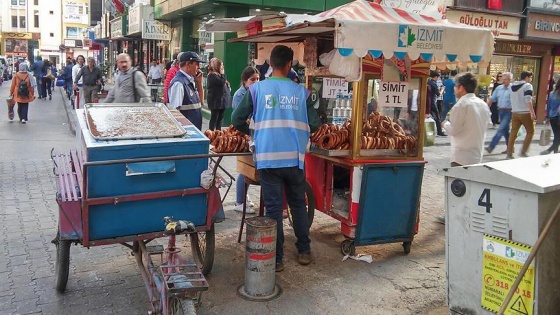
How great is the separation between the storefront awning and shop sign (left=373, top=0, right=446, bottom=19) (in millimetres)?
281

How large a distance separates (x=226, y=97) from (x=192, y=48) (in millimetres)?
8546

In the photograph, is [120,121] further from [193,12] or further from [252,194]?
[193,12]

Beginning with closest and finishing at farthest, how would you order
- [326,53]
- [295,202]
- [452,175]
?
[452,175] → [295,202] → [326,53]

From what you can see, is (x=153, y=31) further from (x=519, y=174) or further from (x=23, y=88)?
(x=519, y=174)

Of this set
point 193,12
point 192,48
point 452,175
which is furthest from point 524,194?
point 192,48

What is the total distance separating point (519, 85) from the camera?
11055 millimetres

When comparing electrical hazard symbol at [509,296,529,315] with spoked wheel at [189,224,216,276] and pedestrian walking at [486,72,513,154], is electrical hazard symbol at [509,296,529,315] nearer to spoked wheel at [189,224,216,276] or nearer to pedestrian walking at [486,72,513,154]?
spoked wheel at [189,224,216,276]

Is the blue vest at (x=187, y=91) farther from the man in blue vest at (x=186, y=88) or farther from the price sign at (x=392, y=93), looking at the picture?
the price sign at (x=392, y=93)

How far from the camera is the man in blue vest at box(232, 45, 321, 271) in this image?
14.2ft

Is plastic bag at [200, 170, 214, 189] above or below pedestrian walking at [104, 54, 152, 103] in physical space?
below

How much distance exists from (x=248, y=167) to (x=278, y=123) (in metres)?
1.20

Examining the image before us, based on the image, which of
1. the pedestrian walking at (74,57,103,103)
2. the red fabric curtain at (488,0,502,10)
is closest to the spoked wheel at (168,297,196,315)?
the pedestrian walking at (74,57,103,103)

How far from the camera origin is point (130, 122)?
4168 millimetres

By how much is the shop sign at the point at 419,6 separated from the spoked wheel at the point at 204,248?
9.90ft
